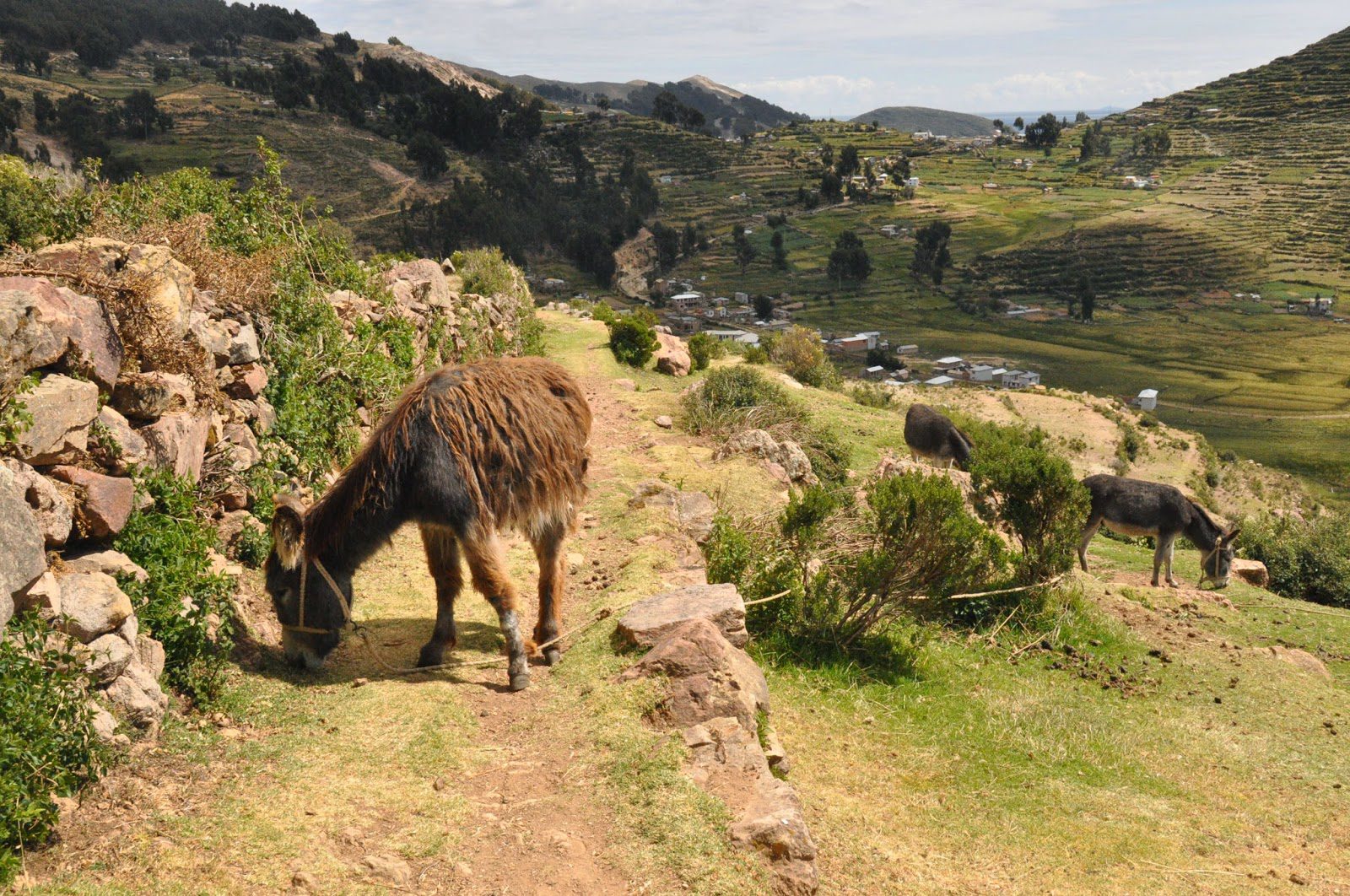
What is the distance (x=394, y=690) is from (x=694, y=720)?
2.34 metres

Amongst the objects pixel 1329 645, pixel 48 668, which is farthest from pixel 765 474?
pixel 48 668

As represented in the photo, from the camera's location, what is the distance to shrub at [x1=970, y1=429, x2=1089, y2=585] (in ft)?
39.2

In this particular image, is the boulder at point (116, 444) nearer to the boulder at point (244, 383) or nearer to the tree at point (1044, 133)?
the boulder at point (244, 383)

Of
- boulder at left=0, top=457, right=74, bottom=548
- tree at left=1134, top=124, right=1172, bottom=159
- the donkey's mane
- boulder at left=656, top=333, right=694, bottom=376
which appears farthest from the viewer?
tree at left=1134, top=124, right=1172, bottom=159

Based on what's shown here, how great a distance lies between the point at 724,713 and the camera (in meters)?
6.75

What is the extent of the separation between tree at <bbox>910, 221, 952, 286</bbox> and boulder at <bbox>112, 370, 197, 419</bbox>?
3587 inches

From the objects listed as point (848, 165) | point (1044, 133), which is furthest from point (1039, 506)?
point (1044, 133)

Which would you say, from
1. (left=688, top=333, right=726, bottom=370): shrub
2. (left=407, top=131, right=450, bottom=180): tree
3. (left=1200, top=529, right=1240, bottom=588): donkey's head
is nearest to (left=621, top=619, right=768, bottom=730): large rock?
(left=1200, top=529, right=1240, bottom=588): donkey's head

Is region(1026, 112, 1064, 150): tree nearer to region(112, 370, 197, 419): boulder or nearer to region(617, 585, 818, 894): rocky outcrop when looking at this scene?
region(617, 585, 818, 894): rocky outcrop

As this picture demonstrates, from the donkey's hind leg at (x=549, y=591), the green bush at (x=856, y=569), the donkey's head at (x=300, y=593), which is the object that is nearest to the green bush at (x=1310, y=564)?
the green bush at (x=856, y=569)

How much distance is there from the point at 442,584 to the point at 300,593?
1098 mm

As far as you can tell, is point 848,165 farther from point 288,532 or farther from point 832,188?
point 288,532

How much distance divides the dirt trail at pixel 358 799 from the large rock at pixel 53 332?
2.56m

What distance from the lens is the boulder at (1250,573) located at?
17.2 m
